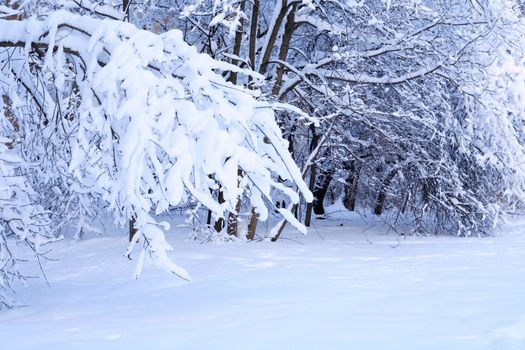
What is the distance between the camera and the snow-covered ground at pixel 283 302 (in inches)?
151

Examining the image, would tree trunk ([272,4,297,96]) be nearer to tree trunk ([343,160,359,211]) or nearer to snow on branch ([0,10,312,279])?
tree trunk ([343,160,359,211])

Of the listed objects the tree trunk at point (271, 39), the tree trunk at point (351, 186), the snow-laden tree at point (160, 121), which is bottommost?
the tree trunk at point (351, 186)

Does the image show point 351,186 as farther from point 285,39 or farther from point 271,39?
point 271,39

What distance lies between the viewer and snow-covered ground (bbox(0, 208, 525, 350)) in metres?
3.82

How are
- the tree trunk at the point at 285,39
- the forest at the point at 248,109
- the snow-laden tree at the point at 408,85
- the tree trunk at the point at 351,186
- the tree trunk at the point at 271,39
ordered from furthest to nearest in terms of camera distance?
the tree trunk at the point at 351,186 → the tree trunk at the point at 285,39 → the tree trunk at the point at 271,39 → the snow-laden tree at the point at 408,85 → the forest at the point at 248,109

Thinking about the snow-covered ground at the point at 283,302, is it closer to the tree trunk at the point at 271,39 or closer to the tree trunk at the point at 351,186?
the tree trunk at the point at 271,39

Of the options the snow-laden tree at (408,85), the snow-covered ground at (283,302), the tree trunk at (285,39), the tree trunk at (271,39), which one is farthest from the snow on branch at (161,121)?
the tree trunk at (285,39)

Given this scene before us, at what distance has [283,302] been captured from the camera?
195 inches

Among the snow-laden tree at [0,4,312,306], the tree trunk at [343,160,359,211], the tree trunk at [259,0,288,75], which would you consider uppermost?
the tree trunk at [259,0,288,75]

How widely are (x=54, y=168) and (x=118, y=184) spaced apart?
3742 mm

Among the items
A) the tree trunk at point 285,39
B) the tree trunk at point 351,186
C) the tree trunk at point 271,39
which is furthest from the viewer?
the tree trunk at point 351,186

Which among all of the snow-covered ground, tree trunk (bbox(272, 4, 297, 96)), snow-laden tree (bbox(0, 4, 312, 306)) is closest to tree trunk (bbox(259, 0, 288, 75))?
tree trunk (bbox(272, 4, 297, 96))

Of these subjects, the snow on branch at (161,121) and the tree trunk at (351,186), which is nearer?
the snow on branch at (161,121)

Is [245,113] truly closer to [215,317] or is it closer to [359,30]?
[215,317]
